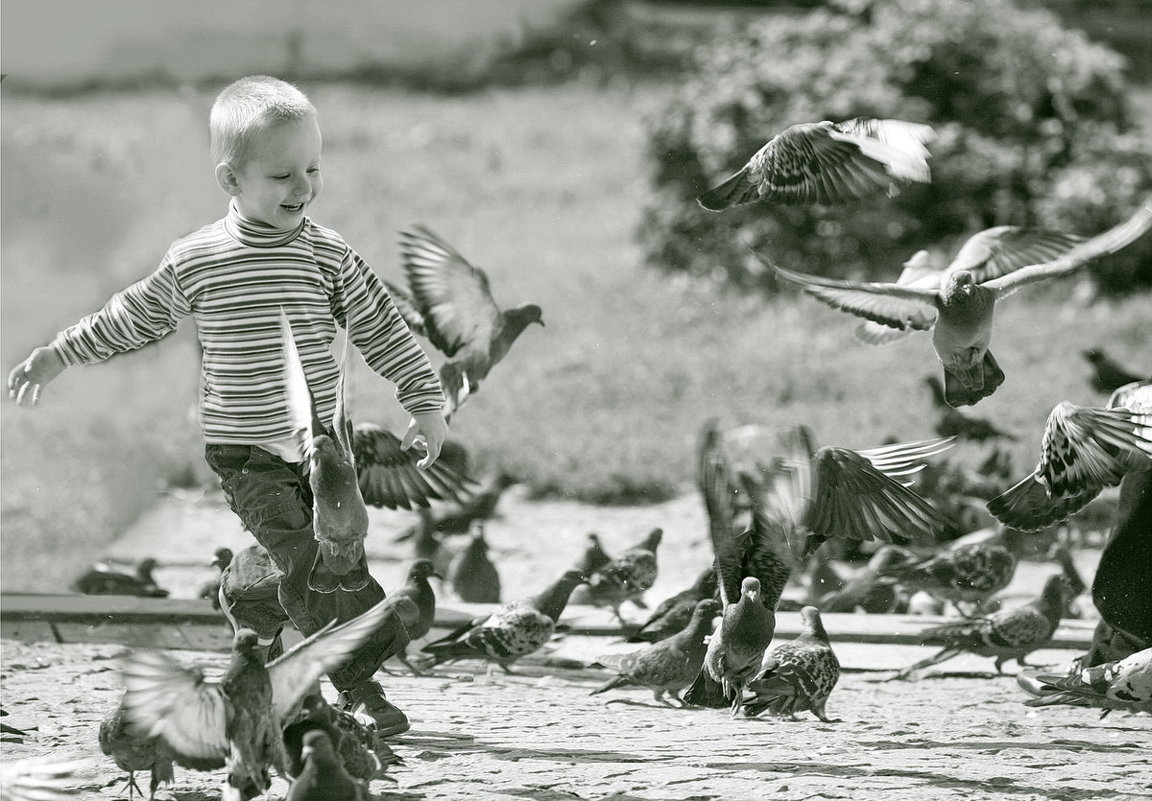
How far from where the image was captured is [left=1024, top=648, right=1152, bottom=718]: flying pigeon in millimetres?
4031

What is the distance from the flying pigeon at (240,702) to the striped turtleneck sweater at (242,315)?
82 cm

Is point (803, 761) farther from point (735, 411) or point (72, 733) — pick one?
point (735, 411)

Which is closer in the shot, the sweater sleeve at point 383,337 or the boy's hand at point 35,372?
the boy's hand at point 35,372

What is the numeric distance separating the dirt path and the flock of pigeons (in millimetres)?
112

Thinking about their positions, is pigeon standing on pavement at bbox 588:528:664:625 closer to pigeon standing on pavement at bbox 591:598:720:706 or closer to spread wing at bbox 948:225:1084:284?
pigeon standing on pavement at bbox 591:598:720:706

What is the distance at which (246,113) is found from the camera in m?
3.65

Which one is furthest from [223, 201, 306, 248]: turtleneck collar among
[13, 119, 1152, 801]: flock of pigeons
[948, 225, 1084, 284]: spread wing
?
[948, 225, 1084, 284]: spread wing

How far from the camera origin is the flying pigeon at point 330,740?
313 centimetres

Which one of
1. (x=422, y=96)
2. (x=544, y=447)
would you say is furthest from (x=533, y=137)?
(x=544, y=447)

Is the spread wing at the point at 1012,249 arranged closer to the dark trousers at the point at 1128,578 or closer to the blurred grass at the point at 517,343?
the dark trousers at the point at 1128,578

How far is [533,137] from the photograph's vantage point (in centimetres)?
1673

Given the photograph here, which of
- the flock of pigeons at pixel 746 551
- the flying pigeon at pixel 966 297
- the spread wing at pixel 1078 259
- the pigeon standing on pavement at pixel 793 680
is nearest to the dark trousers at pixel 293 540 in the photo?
the flock of pigeons at pixel 746 551

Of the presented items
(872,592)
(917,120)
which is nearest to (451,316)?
(872,592)

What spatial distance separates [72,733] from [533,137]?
13.2 meters
